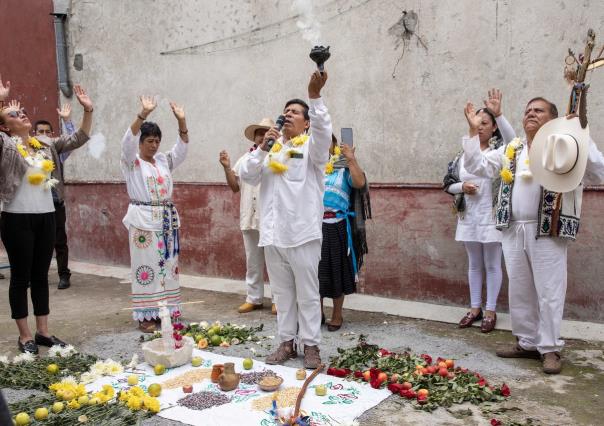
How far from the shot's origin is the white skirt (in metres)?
5.74

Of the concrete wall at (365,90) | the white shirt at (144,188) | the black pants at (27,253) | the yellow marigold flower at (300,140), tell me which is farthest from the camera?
the concrete wall at (365,90)

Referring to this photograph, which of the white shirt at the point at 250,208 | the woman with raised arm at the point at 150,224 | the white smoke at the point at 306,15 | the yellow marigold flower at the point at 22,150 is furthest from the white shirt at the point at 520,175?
the yellow marigold flower at the point at 22,150

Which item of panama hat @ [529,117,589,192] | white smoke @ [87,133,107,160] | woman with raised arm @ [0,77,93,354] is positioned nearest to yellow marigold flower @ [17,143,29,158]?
woman with raised arm @ [0,77,93,354]

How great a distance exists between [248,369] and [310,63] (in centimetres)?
424

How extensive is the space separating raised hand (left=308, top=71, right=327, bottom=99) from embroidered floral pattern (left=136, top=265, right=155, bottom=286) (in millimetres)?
2745

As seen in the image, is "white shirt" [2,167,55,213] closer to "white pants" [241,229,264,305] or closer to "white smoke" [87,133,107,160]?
"white pants" [241,229,264,305]

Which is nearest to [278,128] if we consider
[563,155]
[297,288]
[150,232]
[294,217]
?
[294,217]

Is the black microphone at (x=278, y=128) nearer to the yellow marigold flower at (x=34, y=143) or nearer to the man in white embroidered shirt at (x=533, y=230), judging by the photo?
the man in white embroidered shirt at (x=533, y=230)

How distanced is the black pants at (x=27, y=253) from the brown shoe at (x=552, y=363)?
4.26 metres

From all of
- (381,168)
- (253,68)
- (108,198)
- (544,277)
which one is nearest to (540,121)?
(544,277)

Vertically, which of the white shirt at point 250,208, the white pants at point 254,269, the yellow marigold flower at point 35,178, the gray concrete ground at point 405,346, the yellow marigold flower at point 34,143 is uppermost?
the yellow marigold flower at point 34,143

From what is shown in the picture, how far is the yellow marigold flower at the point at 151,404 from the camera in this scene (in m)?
3.73

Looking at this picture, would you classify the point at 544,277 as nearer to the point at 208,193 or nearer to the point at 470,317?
the point at 470,317

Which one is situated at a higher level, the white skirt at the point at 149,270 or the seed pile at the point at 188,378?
the white skirt at the point at 149,270
